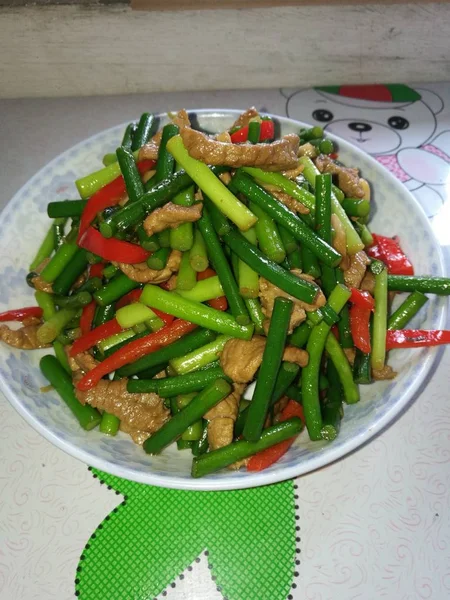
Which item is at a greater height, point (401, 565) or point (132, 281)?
point (132, 281)

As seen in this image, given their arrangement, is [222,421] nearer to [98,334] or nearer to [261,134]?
[98,334]

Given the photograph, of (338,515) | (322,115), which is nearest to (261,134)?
(322,115)

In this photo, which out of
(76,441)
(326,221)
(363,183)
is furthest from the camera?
(363,183)

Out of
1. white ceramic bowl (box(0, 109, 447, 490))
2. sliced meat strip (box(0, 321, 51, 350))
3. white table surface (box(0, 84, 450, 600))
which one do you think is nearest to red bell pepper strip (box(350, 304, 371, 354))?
white ceramic bowl (box(0, 109, 447, 490))

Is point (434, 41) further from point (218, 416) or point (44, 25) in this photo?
point (218, 416)

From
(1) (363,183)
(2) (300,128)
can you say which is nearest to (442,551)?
(1) (363,183)

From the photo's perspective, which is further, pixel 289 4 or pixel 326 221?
pixel 289 4

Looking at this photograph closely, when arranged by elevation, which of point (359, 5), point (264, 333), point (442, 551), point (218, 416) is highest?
point (359, 5)
